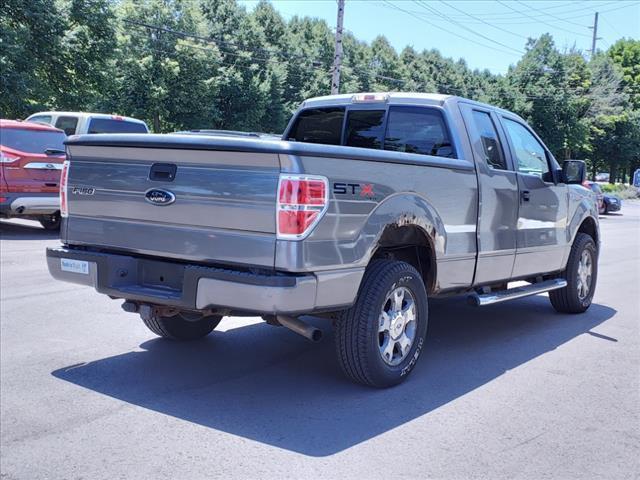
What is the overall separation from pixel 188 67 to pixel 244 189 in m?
31.7

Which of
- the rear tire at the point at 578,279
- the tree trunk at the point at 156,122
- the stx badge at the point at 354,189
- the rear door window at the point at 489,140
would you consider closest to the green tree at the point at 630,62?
the tree trunk at the point at 156,122

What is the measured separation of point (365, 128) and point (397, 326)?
2.09 metres

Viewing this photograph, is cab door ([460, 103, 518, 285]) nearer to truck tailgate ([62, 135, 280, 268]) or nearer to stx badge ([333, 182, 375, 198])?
stx badge ([333, 182, 375, 198])

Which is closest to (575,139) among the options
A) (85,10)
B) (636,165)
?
(636,165)

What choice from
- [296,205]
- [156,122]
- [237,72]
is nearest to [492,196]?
[296,205]

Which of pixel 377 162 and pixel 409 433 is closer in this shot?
pixel 409 433

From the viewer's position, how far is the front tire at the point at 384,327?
4414mm

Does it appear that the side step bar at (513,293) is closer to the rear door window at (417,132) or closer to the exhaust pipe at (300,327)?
the rear door window at (417,132)

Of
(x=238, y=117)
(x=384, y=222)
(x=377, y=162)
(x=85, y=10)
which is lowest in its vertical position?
(x=384, y=222)

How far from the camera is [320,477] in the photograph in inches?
134

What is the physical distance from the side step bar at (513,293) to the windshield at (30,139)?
349 inches

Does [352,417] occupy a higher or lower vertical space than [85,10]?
lower

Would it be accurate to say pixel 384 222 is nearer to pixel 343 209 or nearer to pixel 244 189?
pixel 343 209

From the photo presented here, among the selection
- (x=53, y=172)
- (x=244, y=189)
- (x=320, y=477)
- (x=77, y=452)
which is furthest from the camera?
(x=53, y=172)
